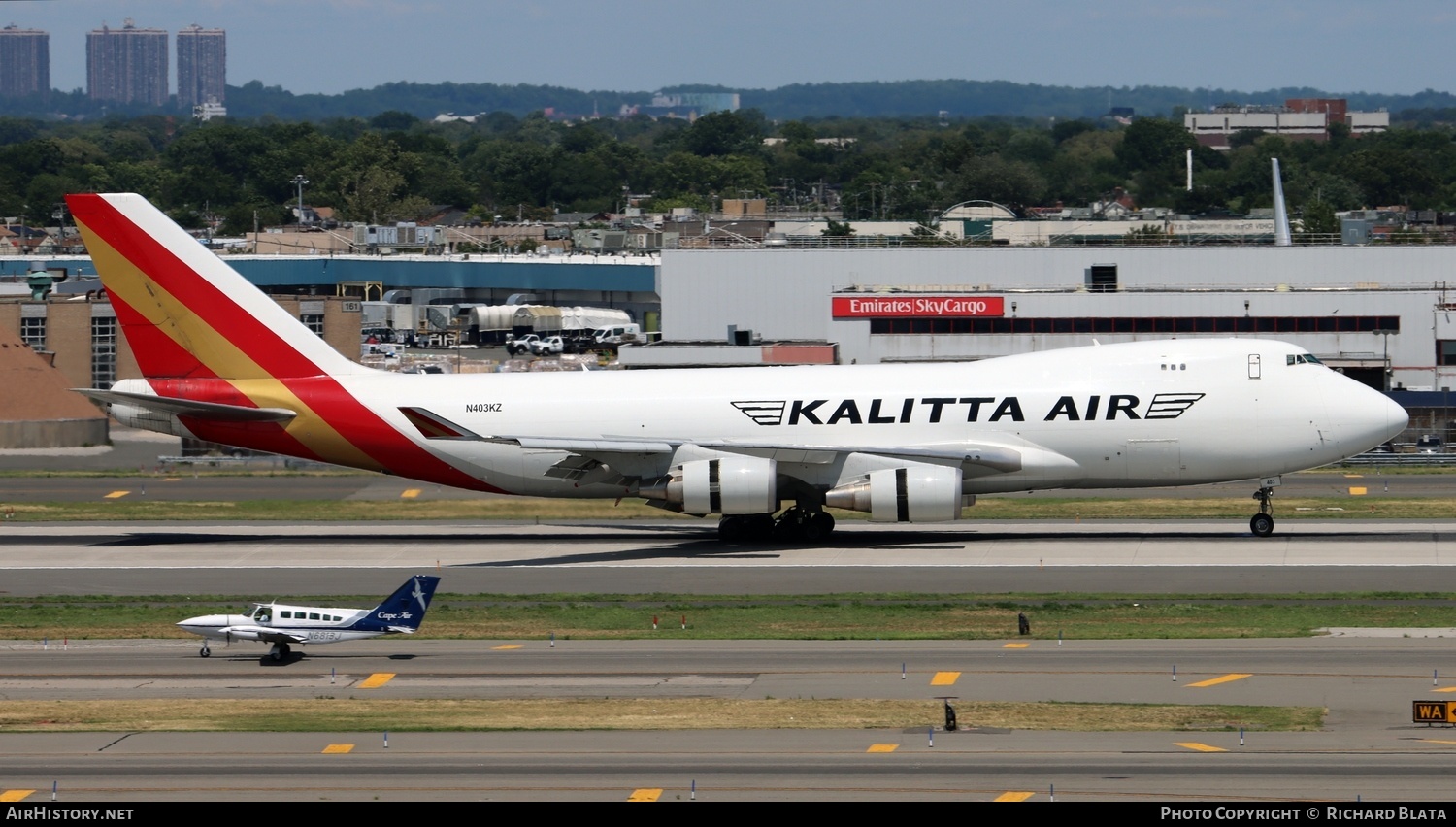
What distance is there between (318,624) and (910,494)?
18576mm

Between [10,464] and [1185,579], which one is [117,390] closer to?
[10,464]

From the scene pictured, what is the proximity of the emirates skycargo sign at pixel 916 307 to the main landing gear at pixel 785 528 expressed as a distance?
4001cm

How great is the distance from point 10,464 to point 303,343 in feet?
90.1

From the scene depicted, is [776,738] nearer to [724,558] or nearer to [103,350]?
[724,558]

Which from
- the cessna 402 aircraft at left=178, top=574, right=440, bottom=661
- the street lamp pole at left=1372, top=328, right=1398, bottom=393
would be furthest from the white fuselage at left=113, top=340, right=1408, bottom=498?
the street lamp pole at left=1372, top=328, right=1398, bottom=393

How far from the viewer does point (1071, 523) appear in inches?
2173

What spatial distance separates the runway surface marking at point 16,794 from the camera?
2547 centimetres

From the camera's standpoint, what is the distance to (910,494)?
161ft

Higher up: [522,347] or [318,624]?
[522,347]

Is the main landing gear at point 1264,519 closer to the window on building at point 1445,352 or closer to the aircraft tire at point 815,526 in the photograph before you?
the aircraft tire at point 815,526

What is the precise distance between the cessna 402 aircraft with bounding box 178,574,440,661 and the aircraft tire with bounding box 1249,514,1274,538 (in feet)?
83.7

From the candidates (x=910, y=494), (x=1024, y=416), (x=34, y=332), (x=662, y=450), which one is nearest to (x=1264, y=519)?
(x=1024, y=416)

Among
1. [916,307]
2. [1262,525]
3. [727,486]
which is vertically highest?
[916,307]

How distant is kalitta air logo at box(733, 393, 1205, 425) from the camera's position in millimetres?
49906
